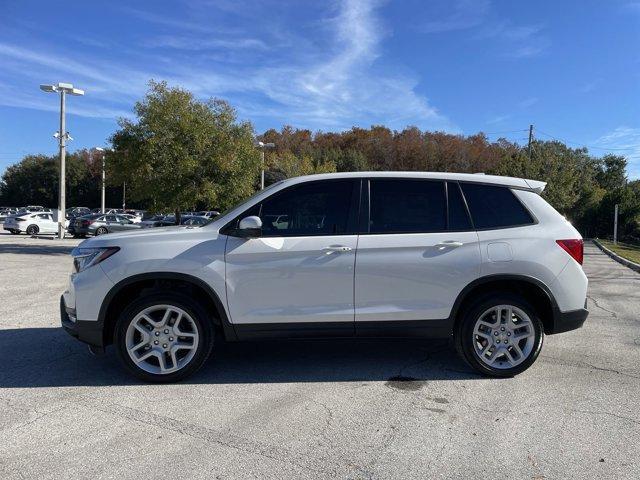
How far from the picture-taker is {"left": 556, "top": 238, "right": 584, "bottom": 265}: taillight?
476 cm

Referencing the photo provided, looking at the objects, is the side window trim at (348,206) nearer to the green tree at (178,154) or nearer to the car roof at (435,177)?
the car roof at (435,177)

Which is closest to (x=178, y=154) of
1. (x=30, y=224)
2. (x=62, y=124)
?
(x=62, y=124)

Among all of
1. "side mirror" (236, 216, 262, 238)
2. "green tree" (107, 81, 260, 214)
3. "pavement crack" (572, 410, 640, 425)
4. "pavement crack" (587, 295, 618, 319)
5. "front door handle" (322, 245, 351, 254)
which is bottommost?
"pavement crack" (572, 410, 640, 425)

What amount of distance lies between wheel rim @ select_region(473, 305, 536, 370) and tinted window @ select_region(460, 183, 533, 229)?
2.61 feet

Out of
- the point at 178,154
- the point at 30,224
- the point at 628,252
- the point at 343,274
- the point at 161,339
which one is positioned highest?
the point at 178,154

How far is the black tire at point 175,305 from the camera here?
4.52 metres

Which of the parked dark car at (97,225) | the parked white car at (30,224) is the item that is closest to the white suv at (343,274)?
the parked dark car at (97,225)

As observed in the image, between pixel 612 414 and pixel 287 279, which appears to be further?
pixel 287 279

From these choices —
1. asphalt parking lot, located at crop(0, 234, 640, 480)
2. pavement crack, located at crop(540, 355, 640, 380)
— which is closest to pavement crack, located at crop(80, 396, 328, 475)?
asphalt parking lot, located at crop(0, 234, 640, 480)

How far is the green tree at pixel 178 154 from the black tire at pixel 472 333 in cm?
1411

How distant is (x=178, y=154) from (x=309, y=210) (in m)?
13.7

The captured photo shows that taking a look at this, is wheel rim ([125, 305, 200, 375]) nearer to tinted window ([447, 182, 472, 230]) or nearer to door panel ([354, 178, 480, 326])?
door panel ([354, 178, 480, 326])

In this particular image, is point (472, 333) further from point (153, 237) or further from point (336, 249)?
point (153, 237)

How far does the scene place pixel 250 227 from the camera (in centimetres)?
440
